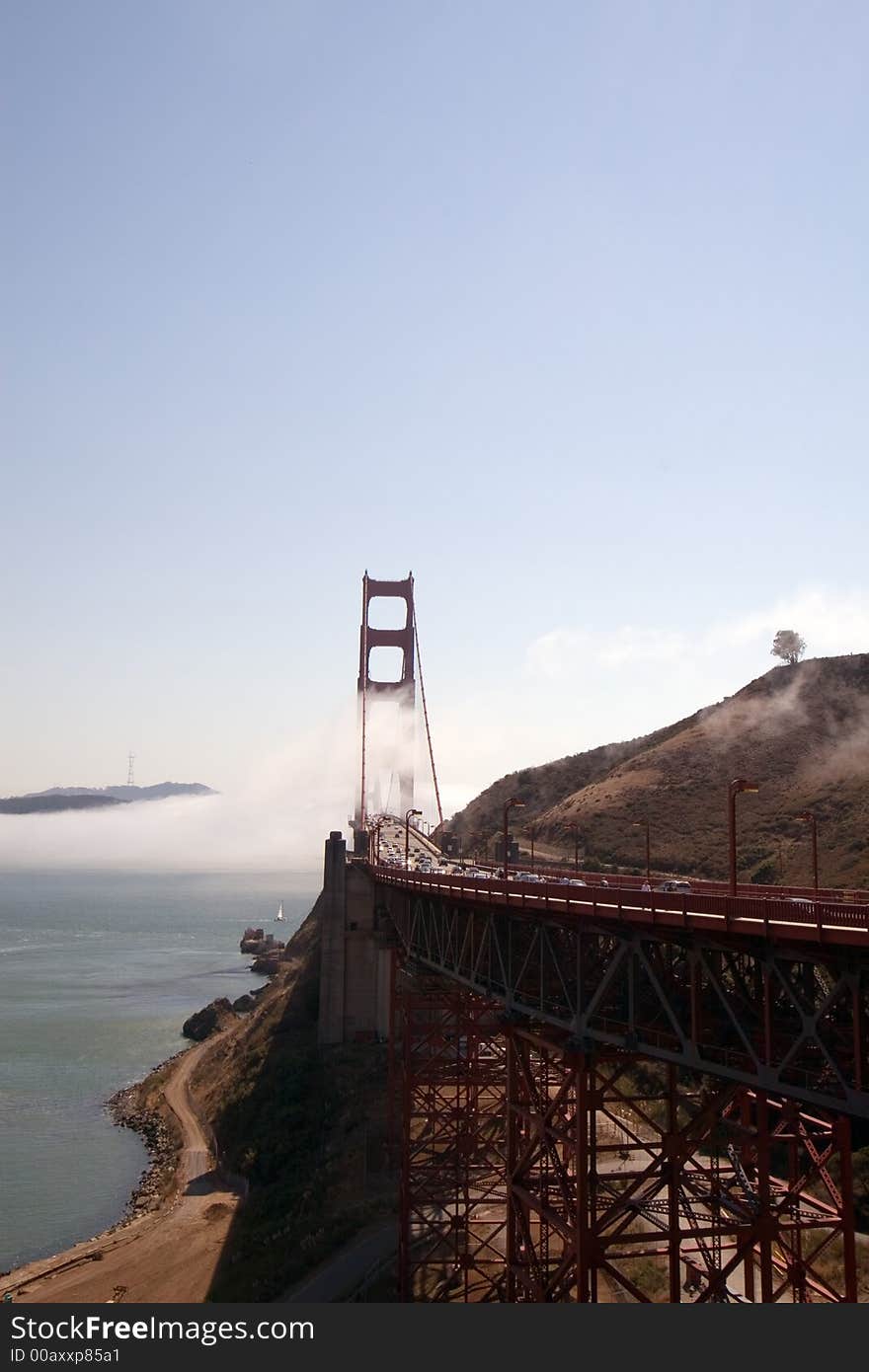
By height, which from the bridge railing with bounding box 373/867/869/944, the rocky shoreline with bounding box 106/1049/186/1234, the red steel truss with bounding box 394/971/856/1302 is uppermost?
the bridge railing with bounding box 373/867/869/944

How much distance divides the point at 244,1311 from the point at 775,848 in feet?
179

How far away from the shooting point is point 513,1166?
22.1m

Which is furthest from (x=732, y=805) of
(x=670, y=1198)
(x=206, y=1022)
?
(x=206, y=1022)

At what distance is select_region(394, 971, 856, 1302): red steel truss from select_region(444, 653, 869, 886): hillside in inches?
1029

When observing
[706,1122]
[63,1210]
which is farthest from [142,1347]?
[63,1210]

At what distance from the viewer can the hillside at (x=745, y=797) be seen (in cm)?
6391

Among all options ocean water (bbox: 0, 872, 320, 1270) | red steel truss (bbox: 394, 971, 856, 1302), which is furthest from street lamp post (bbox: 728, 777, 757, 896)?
ocean water (bbox: 0, 872, 320, 1270)

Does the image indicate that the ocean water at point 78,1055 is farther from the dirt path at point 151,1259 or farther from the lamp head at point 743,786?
the lamp head at point 743,786

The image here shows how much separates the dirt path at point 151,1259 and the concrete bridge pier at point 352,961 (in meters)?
9.66

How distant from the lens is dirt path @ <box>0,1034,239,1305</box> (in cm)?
3344

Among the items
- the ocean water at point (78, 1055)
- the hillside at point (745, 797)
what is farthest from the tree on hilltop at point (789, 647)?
the ocean water at point (78, 1055)

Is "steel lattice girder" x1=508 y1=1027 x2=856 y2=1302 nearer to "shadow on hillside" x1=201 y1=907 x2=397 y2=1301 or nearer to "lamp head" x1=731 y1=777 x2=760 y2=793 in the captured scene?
"lamp head" x1=731 y1=777 x2=760 y2=793

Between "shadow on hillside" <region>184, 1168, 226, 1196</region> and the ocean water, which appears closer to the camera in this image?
"shadow on hillside" <region>184, 1168, 226, 1196</region>

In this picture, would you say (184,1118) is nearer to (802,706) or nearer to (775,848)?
(775,848)
